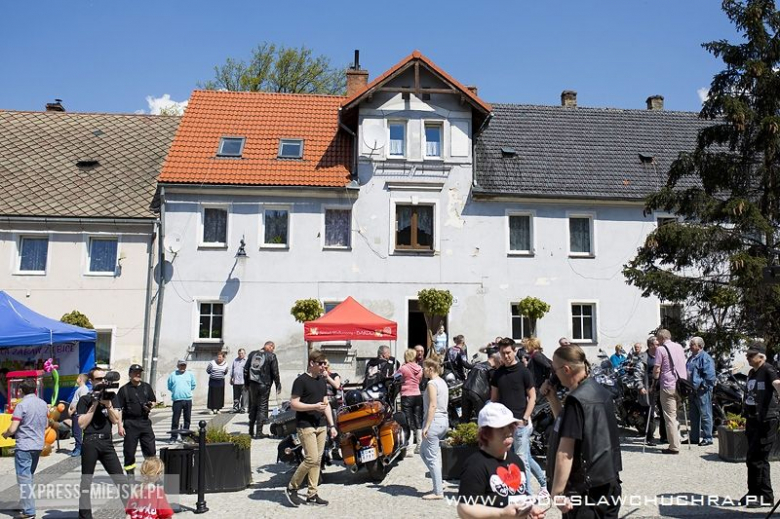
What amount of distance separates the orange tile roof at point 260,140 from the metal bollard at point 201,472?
14.9m

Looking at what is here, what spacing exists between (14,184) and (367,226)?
12.4m

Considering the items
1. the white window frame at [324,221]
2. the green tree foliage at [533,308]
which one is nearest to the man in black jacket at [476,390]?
the green tree foliage at [533,308]

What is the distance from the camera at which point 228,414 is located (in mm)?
19062

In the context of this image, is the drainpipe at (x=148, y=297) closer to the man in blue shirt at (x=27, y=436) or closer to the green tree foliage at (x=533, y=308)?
the green tree foliage at (x=533, y=308)

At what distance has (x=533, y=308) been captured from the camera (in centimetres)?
2277

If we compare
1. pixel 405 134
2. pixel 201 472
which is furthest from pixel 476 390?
pixel 405 134

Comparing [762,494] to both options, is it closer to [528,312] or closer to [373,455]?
[373,455]

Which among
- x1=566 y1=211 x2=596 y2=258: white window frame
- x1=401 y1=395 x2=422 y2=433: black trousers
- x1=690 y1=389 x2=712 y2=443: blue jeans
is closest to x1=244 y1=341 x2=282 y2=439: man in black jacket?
x1=401 y1=395 x2=422 y2=433: black trousers

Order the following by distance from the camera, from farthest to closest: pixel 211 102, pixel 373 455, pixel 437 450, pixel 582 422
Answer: pixel 211 102 < pixel 373 455 < pixel 437 450 < pixel 582 422

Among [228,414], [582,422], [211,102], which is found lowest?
[228,414]

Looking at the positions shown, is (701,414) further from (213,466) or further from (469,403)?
(213,466)

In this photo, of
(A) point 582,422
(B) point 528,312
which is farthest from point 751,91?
(A) point 582,422

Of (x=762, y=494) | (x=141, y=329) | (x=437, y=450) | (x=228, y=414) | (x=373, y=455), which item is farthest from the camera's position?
(x=141, y=329)

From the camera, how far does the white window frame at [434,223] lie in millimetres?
23352
